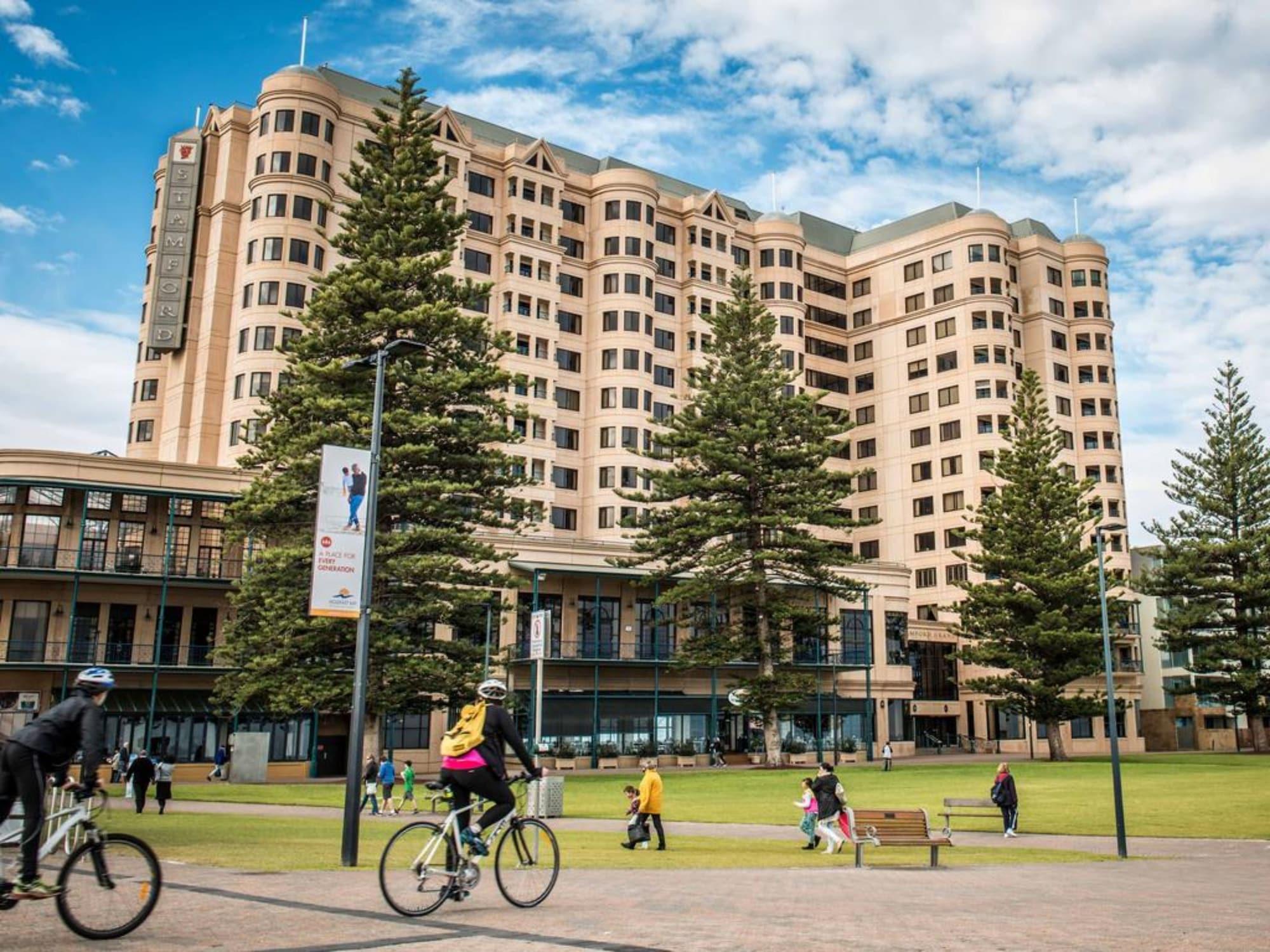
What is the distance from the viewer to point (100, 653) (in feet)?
160

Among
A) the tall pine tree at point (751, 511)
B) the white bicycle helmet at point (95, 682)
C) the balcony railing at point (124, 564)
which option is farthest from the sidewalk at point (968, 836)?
the tall pine tree at point (751, 511)

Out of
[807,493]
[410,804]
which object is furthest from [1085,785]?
[410,804]

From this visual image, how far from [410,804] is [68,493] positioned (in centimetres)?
2615

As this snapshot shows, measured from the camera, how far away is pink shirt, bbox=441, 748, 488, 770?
955cm

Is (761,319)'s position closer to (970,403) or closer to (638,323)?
(638,323)

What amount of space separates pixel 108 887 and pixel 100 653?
45615 mm

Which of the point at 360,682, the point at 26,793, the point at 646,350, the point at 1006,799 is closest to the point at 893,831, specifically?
the point at 1006,799

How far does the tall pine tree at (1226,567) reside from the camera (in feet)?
210

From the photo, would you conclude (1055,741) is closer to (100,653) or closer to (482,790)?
(100,653)

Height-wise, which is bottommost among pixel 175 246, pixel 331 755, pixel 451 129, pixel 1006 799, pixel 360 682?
pixel 331 755

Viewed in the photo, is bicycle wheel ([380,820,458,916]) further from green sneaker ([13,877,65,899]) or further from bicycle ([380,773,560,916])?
green sneaker ([13,877,65,899])

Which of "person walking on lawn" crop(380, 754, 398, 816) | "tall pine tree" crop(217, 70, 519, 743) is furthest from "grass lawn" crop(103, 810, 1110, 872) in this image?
"tall pine tree" crop(217, 70, 519, 743)

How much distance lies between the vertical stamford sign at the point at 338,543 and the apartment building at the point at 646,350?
28.6 meters

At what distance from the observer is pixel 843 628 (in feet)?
221
